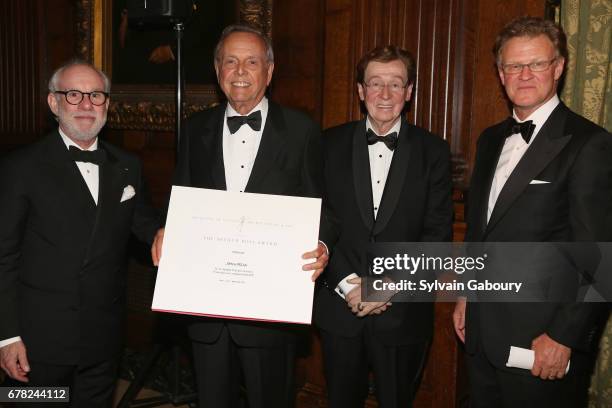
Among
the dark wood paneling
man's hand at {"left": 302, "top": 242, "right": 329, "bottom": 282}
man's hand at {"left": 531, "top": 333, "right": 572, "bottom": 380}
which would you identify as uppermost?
the dark wood paneling

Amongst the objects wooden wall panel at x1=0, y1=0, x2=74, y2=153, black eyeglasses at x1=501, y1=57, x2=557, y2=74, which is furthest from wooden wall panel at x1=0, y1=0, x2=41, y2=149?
black eyeglasses at x1=501, y1=57, x2=557, y2=74

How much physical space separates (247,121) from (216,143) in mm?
174

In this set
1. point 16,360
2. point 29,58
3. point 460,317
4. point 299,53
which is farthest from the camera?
point 29,58

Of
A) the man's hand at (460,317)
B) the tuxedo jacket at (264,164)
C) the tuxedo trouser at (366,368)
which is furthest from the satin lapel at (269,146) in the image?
the man's hand at (460,317)

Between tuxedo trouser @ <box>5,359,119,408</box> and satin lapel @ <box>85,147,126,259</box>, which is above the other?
satin lapel @ <box>85,147,126,259</box>

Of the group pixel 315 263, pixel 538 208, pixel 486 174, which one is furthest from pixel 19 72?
pixel 538 208

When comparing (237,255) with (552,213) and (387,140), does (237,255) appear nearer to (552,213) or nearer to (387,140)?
(387,140)

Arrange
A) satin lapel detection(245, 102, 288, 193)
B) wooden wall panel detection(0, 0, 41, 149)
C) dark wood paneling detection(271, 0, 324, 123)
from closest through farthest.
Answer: satin lapel detection(245, 102, 288, 193), dark wood paneling detection(271, 0, 324, 123), wooden wall panel detection(0, 0, 41, 149)

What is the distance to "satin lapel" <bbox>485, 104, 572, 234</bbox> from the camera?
7.59ft

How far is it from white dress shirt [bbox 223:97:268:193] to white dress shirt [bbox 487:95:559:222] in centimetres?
106

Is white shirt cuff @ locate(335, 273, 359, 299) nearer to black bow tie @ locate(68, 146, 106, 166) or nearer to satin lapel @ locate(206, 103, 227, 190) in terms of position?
satin lapel @ locate(206, 103, 227, 190)

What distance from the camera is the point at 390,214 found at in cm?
272

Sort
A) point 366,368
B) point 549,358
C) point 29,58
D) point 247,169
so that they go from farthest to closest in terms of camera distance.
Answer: point 29,58, point 366,368, point 247,169, point 549,358

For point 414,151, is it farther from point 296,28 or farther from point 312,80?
point 296,28
